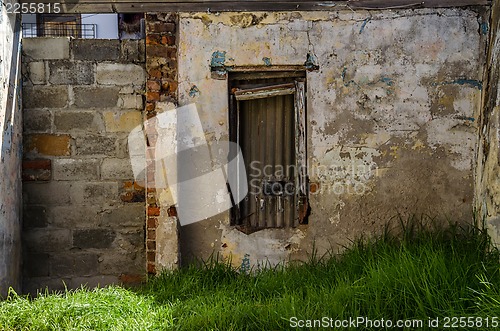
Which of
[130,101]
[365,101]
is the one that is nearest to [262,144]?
[365,101]

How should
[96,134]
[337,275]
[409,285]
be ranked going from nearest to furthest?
[409,285] < [337,275] < [96,134]

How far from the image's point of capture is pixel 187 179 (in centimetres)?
561

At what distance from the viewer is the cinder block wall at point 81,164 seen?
5773mm

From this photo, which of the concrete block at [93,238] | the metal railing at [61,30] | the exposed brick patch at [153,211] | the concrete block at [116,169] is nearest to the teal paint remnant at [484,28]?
the exposed brick patch at [153,211]

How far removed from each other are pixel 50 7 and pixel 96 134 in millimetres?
1268

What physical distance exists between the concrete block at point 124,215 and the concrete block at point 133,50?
1.44m

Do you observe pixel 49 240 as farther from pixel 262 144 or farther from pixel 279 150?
pixel 279 150

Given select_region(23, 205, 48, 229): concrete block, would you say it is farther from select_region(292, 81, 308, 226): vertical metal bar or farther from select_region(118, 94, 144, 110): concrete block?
select_region(292, 81, 308, 226): vertical metal bar

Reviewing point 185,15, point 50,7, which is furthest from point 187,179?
point 50,7

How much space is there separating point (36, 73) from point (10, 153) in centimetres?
90

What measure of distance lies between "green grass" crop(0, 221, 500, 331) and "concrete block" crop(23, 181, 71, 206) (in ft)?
3.40

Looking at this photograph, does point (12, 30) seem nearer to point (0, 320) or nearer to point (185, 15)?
point (185, 15)

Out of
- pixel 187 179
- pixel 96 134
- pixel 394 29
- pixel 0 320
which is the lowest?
pixel 0 320

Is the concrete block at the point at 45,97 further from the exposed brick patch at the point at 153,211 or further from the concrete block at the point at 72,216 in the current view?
the exposed brick patch at the point at 153,211
